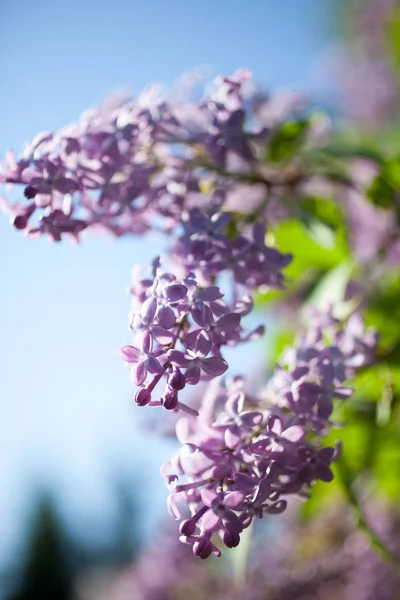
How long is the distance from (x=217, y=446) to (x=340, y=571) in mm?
1983

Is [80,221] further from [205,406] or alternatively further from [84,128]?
[205,406]

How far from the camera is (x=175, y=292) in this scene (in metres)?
0.90

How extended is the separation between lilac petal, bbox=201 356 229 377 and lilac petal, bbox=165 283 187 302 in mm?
87

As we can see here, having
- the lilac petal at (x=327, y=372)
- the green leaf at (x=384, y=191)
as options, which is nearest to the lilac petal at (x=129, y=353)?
the lilac petal at (x=327, y=372)

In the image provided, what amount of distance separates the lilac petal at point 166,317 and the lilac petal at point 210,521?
0.24 meters

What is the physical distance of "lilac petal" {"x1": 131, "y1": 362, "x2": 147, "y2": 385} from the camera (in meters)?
0.86

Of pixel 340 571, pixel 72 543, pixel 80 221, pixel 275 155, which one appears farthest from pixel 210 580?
pixel 72 543

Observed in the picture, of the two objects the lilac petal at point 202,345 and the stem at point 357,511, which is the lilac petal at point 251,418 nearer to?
the lilac petal at point 202,345

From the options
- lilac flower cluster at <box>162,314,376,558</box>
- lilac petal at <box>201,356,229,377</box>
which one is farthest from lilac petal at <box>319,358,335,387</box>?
lilac petal at <box>201,356,229,377</box>

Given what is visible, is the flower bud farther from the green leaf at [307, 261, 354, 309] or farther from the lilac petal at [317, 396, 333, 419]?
the green leaf at [307, 261, 354, 309]

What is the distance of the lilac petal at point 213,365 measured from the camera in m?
0.88

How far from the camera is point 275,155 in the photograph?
1602mm

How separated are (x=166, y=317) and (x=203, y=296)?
0.22 feet

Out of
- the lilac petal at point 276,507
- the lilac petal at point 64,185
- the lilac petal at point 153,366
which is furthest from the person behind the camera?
the lilac petal at point 64,185
